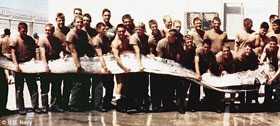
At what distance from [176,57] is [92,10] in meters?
6.62

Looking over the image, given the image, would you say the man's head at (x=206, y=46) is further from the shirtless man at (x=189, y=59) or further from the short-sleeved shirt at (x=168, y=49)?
the short-sleeved shirt at (x=168, y=49)

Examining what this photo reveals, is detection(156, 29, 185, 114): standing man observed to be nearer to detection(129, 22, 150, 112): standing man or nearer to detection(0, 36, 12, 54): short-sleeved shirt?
detection(129, 22, 150, 112): standing man

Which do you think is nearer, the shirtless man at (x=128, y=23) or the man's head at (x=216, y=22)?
the shirtless man at (x=128, y=23)

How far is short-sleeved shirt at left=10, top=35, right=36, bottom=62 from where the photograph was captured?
21.1 ft

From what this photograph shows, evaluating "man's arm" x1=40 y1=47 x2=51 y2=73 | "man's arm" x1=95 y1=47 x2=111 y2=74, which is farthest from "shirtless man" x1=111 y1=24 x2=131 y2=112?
"man's arm" x1=40 y1=47 x2=51 y2=73

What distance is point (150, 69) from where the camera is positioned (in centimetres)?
650

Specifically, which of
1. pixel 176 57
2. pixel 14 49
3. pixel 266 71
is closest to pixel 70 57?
pixel 14 49

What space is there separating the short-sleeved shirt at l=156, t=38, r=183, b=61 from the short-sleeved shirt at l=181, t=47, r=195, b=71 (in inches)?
4.7

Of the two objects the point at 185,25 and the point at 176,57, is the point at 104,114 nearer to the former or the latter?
the point at 176,57

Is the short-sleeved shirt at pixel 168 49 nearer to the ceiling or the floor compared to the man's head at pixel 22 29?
nearer to the floor

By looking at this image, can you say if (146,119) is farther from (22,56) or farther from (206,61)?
(22,56)

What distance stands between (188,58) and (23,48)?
3.00 meters

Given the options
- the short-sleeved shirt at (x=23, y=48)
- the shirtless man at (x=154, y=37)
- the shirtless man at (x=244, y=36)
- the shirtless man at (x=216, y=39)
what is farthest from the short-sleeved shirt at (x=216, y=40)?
the short-sleeved shirt at (x=23, y=48)

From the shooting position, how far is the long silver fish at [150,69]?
6.52 meters
